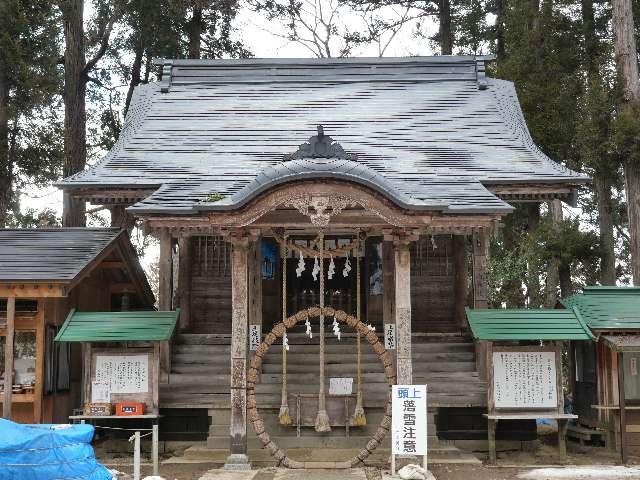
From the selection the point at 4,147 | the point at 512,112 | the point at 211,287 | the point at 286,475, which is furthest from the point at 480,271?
the point at 4,147

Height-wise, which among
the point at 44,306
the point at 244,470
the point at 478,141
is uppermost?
the point at 478,141

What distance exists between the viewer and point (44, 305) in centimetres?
1230

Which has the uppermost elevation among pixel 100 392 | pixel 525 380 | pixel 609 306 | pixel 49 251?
pixel 49 251

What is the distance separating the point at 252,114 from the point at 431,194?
6711mm

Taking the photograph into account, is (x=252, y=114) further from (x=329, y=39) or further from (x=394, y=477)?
(x=329, y=39)

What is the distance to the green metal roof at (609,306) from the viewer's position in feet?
38.6

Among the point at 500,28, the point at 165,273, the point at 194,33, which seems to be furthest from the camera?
the point at 500,28

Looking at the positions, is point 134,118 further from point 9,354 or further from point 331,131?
point 9,354

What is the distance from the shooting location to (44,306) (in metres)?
12.3

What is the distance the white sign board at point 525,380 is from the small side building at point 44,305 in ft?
24.3

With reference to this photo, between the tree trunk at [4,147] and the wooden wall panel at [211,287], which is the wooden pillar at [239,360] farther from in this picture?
the tree trunk at [4,147]

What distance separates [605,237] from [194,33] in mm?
15315

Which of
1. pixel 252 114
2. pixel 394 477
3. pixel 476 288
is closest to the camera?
pixel 394 477

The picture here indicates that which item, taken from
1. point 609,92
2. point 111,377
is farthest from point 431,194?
point 609,92
